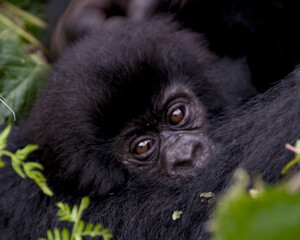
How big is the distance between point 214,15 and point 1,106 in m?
1.30

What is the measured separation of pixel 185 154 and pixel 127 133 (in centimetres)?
32

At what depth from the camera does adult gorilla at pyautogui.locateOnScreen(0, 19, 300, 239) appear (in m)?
1.86

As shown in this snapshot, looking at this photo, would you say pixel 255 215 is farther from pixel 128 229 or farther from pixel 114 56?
pixel 114 56

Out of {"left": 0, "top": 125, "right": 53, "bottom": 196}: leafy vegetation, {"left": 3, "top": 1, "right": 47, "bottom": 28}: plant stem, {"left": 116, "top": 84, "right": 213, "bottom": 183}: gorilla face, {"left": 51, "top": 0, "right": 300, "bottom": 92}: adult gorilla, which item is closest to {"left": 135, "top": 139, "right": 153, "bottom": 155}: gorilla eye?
{"left": 116, "top": 84, "right": 213, "bottom": 183}: gorilla face

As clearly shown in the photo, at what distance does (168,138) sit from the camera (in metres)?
2.17

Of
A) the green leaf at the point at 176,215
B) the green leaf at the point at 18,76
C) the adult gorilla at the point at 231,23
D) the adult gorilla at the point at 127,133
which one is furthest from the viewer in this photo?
the green leaf at the point at 18,76

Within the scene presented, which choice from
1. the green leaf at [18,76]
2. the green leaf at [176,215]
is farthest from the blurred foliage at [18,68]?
the green leaf at [176,215]

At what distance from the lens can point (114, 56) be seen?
82.5 inches

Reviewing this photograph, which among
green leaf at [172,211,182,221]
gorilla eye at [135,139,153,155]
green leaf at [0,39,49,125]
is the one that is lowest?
gorilla eye at [135,139,153,155]

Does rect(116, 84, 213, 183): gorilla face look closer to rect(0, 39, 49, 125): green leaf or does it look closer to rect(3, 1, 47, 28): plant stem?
rect(0, 39, 49, 125): green leaf

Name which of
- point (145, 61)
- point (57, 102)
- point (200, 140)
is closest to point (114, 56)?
point (145, 61)

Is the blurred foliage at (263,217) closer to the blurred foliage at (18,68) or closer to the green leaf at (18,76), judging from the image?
the blurred foliage at (18,68)

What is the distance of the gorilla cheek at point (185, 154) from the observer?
198cm

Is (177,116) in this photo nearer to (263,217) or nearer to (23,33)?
(23,33)
